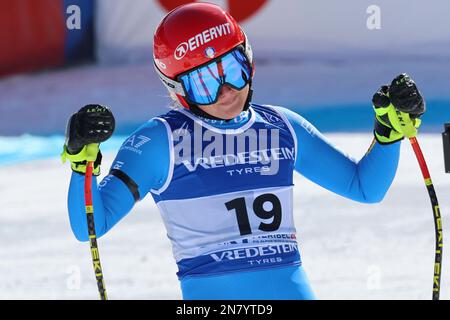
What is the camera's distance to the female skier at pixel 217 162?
296 centimetres

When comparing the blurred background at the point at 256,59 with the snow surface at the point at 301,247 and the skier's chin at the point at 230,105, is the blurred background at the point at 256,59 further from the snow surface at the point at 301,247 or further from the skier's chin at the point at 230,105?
the skier's chin at the point at 230,105

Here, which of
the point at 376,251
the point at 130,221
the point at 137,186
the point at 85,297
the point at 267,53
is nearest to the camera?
the point at 137,186

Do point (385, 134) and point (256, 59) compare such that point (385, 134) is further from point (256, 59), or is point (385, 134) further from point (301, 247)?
point (256, 59)

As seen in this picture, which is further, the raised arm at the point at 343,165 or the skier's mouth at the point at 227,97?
the raised arm at the point at 343,165

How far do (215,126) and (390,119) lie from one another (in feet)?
1.58

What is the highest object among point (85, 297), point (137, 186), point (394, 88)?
point (394, 88)

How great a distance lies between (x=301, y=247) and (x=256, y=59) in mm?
5384

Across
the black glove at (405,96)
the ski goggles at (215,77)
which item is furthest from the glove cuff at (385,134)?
the ski goggles at (215,77)

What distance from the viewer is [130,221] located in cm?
601

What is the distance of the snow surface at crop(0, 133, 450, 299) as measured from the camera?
480cm

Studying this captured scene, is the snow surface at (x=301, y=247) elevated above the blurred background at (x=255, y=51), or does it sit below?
below

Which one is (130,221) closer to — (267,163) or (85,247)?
(85,247)

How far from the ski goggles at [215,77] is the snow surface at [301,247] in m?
1.66
